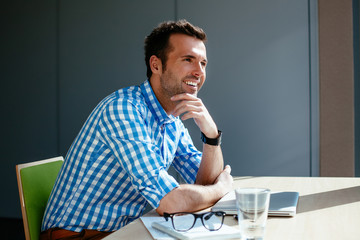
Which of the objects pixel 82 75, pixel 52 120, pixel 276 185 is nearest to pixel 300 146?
pixel 276 185

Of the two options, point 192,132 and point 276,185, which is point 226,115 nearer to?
point 192,132

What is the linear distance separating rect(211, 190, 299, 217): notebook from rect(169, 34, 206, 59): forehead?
0.68 metres

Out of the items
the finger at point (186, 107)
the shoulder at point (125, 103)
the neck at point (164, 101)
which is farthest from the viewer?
the neck at point (164, 101)

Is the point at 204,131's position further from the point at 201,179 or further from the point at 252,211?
the point at 252,211

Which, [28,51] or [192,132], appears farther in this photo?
[28,51]

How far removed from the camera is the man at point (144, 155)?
52.1 inches

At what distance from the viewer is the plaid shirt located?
1.34m

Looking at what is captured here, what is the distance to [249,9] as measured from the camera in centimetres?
348

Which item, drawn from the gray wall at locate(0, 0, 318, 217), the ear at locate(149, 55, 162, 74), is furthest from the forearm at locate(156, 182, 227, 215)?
the gray wall at locate(0, 0, 318, 217)

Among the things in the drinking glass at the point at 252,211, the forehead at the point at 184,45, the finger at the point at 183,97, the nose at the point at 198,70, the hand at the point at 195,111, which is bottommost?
the drinking glass at the point at 252,211

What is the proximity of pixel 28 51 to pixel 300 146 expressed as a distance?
2.85 m

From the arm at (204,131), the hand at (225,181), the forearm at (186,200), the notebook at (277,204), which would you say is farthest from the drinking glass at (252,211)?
the arm at (204,131)

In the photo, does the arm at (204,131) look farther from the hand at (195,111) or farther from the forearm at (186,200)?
the forearm at (186,200)

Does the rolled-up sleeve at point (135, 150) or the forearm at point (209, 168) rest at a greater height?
the rolled-up sleeve at point (135, 150)
